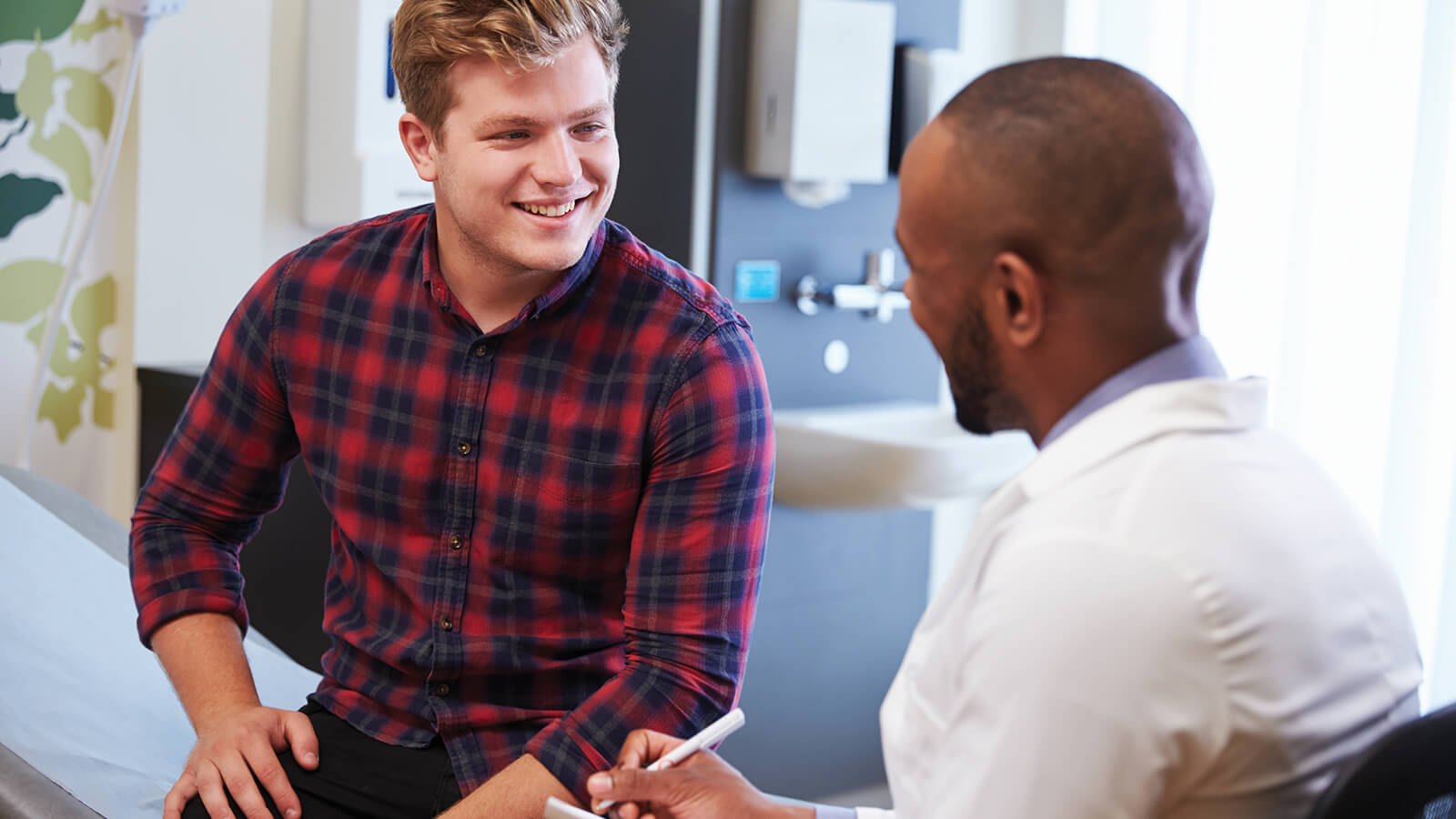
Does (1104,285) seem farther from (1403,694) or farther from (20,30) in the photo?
(20,30)

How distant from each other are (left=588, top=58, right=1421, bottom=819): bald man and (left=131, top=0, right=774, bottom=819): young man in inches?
16.9

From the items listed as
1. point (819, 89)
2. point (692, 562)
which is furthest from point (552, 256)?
point (819, 89)

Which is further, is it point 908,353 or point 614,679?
point 908,353

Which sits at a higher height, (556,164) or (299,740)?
(556,164)

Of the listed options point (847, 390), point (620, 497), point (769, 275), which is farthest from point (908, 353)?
point (620, 497)

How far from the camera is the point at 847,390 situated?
264cm

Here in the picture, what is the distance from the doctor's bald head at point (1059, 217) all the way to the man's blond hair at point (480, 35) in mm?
519

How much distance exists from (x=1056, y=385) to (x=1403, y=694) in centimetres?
24

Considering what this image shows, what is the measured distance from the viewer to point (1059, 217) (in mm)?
719

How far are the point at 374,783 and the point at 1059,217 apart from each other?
2.82ft

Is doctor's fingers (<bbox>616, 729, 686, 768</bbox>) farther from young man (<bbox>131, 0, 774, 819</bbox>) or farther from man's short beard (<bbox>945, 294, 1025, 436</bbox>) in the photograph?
man's short beard (<bbox>945, 294, 1025, 436</bbox>)

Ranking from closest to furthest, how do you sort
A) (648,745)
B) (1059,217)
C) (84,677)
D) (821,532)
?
(1059,217)
(648,745)
(84,677)
(821,532)

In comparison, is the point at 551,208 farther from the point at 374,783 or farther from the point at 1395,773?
the point at 1395,773

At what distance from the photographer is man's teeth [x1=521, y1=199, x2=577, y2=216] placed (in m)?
1.24
